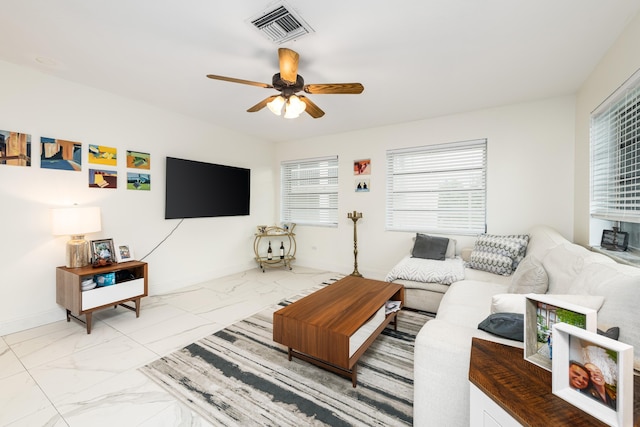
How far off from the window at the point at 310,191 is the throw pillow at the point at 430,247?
5.21ft

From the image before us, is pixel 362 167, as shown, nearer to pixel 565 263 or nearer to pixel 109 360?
pixel 565 263

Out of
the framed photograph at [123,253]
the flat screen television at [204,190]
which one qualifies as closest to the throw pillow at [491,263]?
the flat screen television at [204,190]

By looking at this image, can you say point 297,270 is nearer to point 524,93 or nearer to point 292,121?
point 292,121

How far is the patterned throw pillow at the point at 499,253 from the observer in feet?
9.52

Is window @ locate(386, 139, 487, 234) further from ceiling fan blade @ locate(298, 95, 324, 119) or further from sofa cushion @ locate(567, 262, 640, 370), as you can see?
sofa cushion @ locate(567, 262, 640, 370)

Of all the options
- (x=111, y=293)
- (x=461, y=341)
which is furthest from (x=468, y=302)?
(x=111, y=293)

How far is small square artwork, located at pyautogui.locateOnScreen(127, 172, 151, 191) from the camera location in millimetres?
3279

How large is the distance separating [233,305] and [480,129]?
3909 millimetres

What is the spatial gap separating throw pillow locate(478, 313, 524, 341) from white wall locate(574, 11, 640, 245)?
2000mm

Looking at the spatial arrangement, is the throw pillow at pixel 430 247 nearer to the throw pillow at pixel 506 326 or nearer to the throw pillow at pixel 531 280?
the throw pillow at pixel 531 280

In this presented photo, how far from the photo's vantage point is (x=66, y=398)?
5.47 ft

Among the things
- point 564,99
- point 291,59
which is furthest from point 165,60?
point 564,99

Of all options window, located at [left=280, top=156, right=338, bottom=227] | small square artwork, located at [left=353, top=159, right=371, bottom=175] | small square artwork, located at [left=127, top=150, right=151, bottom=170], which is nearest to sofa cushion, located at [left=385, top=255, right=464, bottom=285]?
small square artwork, located at [left=353, top=159, right=371, bottom=175]

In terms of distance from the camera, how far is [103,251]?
278cm
